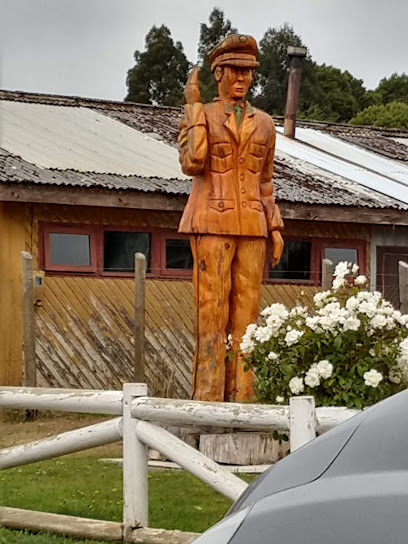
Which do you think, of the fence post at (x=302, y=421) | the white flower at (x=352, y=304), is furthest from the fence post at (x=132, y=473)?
the white flower at (x=352, y=304)

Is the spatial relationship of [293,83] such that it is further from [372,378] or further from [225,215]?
[372,378]

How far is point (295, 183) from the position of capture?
15547 millimetres

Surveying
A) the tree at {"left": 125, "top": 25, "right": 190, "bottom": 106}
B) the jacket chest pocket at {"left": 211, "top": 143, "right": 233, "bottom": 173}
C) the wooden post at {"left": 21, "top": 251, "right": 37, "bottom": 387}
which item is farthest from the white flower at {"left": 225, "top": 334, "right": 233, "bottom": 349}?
the tree at {"left": 125, "top": 25, "right": 190, "bottom": 106}

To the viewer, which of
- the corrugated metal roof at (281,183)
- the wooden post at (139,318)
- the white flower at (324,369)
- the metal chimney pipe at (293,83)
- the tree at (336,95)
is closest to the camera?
the white flower at (324,369)

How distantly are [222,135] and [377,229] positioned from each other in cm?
689

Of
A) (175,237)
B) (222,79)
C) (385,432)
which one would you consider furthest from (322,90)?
(385,432)

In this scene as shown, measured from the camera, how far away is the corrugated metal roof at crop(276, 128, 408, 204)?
16703 millimetres

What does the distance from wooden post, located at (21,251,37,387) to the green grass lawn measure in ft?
8.61

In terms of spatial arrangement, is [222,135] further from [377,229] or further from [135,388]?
[377,229]

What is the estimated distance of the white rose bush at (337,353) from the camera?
7.08 metres

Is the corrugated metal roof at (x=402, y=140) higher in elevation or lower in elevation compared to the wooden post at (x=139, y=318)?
higher

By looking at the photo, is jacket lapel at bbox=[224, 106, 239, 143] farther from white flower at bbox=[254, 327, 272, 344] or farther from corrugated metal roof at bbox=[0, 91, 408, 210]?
corrugated metal roof at bbox=[0, 91, 408, 210]

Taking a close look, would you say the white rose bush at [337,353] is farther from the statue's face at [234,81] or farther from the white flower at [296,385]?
the statue's face at [234,81]

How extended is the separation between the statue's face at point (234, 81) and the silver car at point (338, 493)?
7159 millimetres
